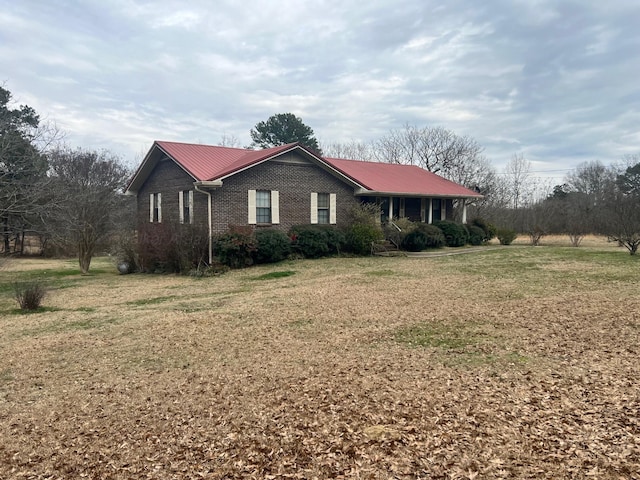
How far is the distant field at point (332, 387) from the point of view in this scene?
12.2ft

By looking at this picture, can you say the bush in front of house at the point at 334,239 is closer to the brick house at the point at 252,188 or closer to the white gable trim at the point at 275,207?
the brick house at the point at 252,188

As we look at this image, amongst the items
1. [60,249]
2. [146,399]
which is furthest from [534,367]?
[60,249]

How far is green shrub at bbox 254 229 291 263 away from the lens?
17.1 metres

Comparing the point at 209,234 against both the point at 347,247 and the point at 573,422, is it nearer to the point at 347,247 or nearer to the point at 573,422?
the point at 347,247

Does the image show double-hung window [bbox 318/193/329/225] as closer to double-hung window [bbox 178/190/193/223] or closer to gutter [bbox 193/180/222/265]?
gutter [bbox 193/180/222/265]

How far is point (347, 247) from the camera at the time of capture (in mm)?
20156

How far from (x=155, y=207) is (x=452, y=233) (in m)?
15.1

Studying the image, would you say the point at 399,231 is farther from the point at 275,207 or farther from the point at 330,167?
the point at 275,207

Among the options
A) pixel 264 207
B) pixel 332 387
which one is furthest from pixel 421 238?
pixel 332 387

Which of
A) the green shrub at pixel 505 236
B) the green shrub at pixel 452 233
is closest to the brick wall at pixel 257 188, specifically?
the green shrub at pixel 452 233

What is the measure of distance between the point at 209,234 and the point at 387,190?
9383 mm

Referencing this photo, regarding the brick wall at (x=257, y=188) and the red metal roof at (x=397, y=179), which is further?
the red metal roof at (x=397, y=179)

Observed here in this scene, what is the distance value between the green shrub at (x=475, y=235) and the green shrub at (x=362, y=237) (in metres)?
7.53

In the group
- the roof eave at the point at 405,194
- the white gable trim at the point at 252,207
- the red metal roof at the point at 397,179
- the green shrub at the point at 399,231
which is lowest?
the green shrub at the point at 399,231
